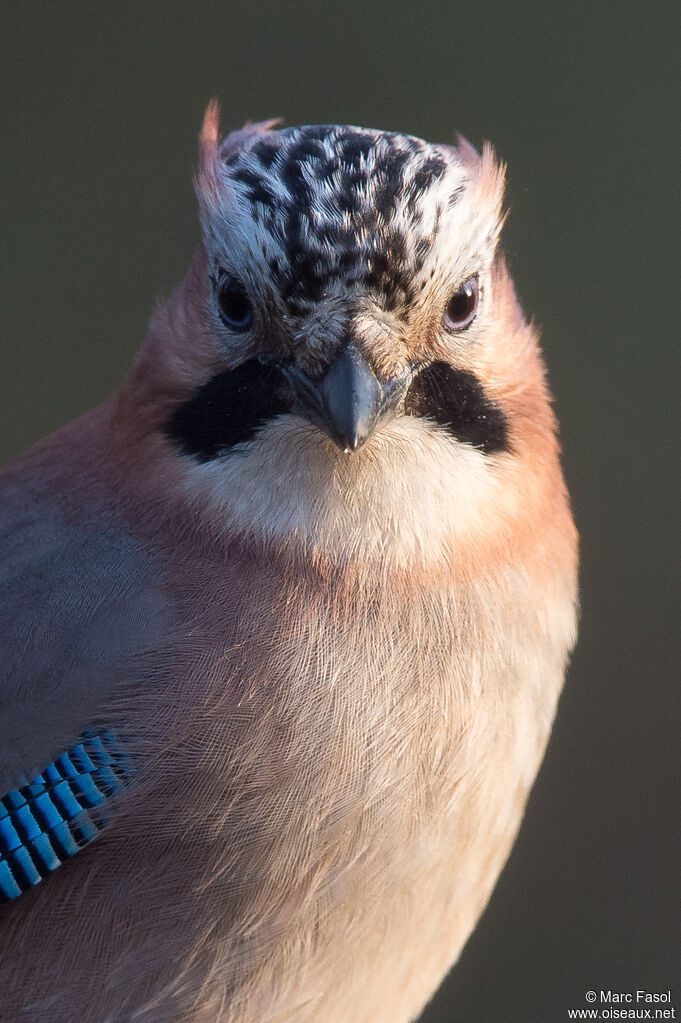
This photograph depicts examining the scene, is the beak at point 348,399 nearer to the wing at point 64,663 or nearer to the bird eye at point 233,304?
the bird eye at point 233,304

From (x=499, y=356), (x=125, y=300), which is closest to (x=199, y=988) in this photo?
(x=499, y=356)

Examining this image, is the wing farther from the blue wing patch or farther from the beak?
the beak

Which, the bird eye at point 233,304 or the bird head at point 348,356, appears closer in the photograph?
the bird head at point 348,356

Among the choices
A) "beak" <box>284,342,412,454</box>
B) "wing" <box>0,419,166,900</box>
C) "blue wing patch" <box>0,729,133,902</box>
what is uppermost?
"beak" <box>284,342,412,454</box>

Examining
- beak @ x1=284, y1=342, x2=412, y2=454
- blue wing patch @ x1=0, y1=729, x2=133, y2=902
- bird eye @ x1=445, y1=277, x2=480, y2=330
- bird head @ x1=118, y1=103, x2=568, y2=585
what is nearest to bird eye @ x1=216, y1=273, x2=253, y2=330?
bird head @ x1=118, y1=103, x2=568, y2=585

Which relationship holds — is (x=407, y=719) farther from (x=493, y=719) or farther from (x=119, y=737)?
(x=119, y=737)

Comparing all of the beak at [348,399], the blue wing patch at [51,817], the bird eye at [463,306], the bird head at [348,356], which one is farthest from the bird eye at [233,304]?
the blue wing patch at [51,817]

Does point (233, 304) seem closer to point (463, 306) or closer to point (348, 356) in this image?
point (348, 356)
